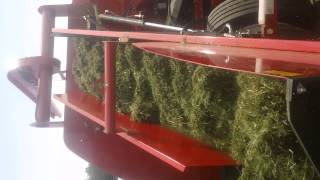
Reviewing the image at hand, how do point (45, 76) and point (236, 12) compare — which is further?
point (45, 76)

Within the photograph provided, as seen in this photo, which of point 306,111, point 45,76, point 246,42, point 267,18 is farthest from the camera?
point 45,76

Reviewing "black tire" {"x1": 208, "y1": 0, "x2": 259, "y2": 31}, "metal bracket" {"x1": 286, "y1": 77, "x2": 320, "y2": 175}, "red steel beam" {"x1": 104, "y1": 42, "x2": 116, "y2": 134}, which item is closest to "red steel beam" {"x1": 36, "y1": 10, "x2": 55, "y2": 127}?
"red steel beam" {"x1": 104, "y1": 42, "x2": 116, "y2": 134}

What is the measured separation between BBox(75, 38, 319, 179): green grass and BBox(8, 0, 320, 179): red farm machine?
0.10 meters

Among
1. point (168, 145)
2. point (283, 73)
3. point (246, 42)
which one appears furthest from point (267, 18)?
point (168, 145)

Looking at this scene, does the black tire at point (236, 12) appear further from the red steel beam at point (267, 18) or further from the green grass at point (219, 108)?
the red steel beam at point (267, 18)

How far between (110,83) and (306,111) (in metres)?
1.48

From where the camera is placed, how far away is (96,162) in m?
3.70

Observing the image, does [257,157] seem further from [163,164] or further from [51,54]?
[51,54]

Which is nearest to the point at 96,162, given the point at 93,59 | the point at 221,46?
the point at 93,59

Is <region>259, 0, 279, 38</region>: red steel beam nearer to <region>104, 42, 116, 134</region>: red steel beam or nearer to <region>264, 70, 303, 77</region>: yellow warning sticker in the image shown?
<region>264, 70, 303, 77</region>: yellow warning sticker

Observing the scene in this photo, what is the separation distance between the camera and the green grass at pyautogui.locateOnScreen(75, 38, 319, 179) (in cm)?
168

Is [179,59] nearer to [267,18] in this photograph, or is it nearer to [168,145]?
[267,18]

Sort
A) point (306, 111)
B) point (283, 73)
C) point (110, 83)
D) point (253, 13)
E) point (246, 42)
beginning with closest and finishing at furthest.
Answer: point (283, 73) → point (306, 111) → point (246, 42) → point (253, 13) → point (110, 83)

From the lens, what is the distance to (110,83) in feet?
8.25
